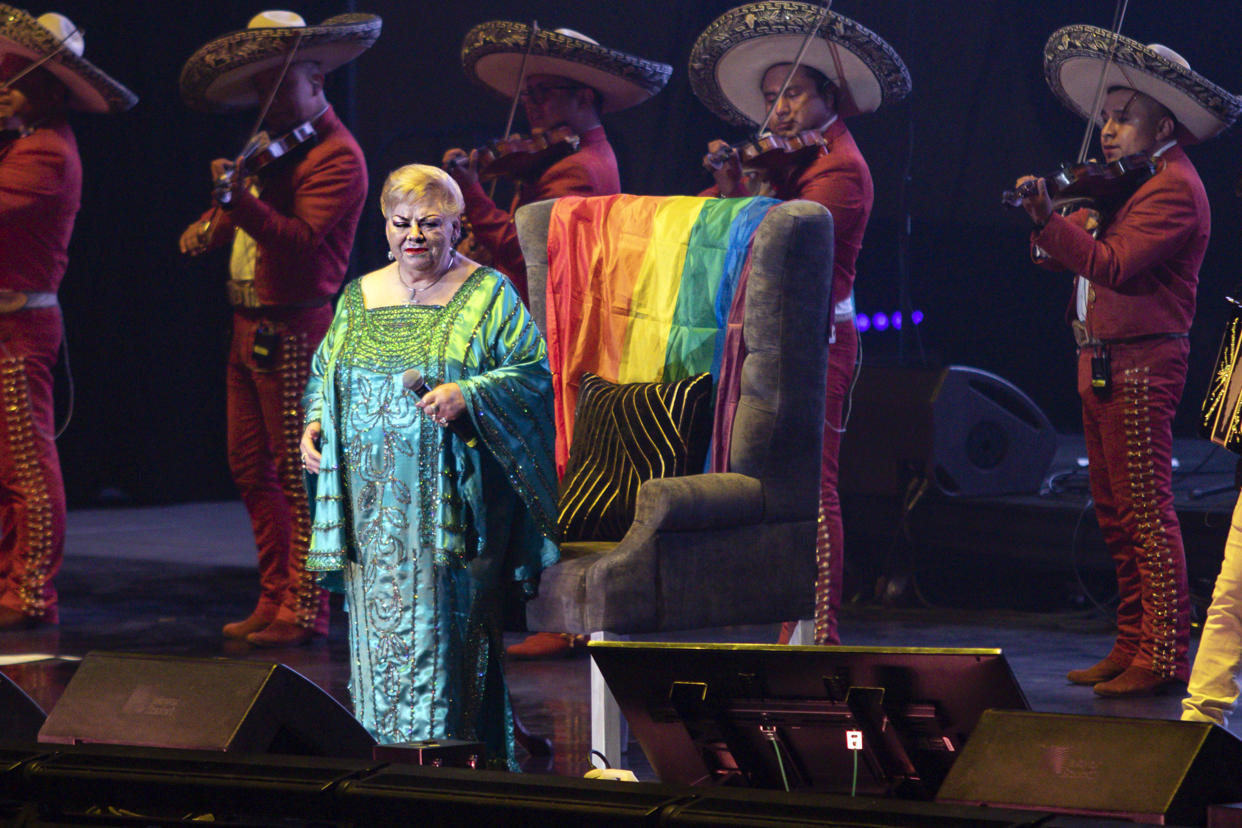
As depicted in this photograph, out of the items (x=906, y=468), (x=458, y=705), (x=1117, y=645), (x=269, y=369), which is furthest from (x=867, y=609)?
(x=458, y=705)

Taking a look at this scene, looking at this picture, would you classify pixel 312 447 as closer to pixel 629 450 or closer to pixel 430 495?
pixel 430 495

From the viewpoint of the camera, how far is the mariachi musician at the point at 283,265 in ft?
17.2

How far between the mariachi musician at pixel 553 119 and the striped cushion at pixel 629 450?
1.18 m

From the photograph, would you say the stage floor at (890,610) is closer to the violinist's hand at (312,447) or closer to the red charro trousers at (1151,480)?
the red charro trousers at (1151,480)

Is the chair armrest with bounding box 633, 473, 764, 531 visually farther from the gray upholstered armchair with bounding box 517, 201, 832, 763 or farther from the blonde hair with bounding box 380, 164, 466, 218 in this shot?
the blonde hair with bounding box 380, 164, 466, 218

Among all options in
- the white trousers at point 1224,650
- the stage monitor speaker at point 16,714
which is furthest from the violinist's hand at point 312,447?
the white trousers at point 1224,650

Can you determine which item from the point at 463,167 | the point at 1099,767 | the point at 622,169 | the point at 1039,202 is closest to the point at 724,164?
the point at 463,167

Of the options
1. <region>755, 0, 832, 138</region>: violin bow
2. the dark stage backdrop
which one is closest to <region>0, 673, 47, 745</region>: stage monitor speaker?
<region>755, 0, 832, 138</region>: violin bow

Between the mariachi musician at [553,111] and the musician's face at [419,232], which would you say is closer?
the musician's face at [419,232]

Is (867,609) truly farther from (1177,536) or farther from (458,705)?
(458,705)

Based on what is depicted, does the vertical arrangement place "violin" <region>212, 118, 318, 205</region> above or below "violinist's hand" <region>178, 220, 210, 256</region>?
above

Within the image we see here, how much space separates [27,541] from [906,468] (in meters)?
2.89

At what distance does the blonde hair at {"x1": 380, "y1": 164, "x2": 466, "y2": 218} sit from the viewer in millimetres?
3387

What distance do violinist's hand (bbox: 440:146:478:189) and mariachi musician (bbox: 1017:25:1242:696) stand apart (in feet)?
5.45
